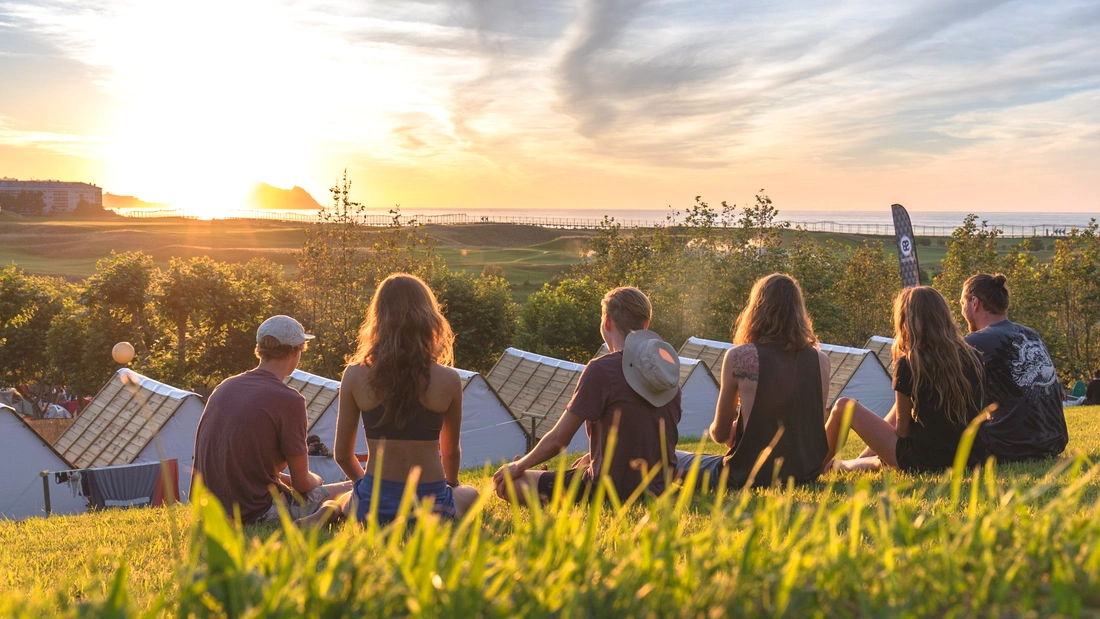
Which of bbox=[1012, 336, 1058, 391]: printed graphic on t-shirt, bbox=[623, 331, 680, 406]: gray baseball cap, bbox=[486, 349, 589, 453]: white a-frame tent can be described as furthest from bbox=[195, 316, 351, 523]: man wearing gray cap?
bbox=[486, 349, 589, 453]: white a-frame tent

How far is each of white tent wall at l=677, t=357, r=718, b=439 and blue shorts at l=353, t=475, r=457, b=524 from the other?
11887 mm

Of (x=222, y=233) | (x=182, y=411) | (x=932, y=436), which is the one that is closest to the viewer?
(x=932, y=436)

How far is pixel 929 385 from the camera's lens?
575 centimetres

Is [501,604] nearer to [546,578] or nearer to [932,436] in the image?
[546,578]

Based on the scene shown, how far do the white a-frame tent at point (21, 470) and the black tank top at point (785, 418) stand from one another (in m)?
10.1

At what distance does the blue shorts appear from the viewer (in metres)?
4.69

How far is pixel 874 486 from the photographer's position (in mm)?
5289

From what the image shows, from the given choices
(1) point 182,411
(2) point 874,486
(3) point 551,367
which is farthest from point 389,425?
(3) point 551,367

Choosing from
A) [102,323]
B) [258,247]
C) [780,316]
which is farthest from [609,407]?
[258,247]

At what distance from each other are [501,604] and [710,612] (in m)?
0.39

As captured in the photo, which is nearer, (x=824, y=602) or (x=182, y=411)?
(x=824, y=602)

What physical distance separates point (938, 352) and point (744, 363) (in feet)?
4.44

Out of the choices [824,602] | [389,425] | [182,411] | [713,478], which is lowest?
[182,411]

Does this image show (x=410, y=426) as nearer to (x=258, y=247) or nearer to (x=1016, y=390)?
(x=1016, y=390)
